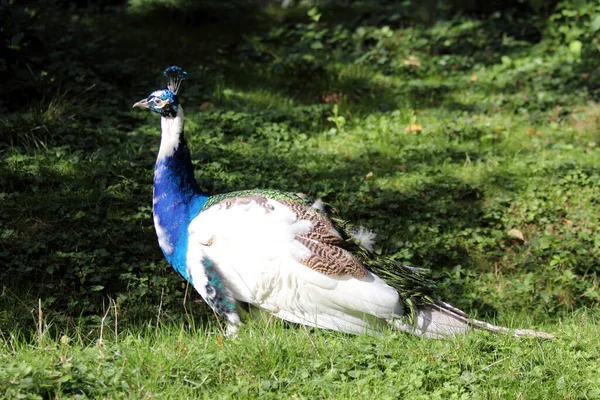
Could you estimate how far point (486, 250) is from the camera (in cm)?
524

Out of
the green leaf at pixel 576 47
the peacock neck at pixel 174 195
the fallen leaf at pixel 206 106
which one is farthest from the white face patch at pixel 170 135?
the green leaf at pixel 576 47

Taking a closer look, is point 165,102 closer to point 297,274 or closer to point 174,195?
point 174,195

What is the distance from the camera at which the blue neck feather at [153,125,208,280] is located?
4066 millimetres

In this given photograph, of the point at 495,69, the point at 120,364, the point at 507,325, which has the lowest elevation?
the point at 507,325

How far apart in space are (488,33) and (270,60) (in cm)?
248

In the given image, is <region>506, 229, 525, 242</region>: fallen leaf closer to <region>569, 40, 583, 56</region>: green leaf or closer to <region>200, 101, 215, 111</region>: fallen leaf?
<region>200, 101, 215, 111</region>: fallen leaf

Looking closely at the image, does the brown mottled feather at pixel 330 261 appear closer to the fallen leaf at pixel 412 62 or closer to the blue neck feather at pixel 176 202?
the blue neck feather at pixel 176 202

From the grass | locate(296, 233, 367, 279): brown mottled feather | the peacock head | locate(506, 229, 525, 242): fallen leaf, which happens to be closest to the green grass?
the grass

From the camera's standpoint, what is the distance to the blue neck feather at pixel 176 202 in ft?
13.3

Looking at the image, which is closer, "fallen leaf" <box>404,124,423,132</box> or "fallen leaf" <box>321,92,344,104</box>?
"fallen leaf" <box>404,124,423,132</box>

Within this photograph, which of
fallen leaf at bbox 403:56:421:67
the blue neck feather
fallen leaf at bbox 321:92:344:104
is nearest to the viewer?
the blue neck feather

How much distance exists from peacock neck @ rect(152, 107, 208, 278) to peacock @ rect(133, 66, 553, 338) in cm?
2

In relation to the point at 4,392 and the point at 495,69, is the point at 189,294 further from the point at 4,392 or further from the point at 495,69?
the point at 495,69

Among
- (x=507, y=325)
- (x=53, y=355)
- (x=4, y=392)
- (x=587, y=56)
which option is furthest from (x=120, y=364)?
(x=587, y=56)
